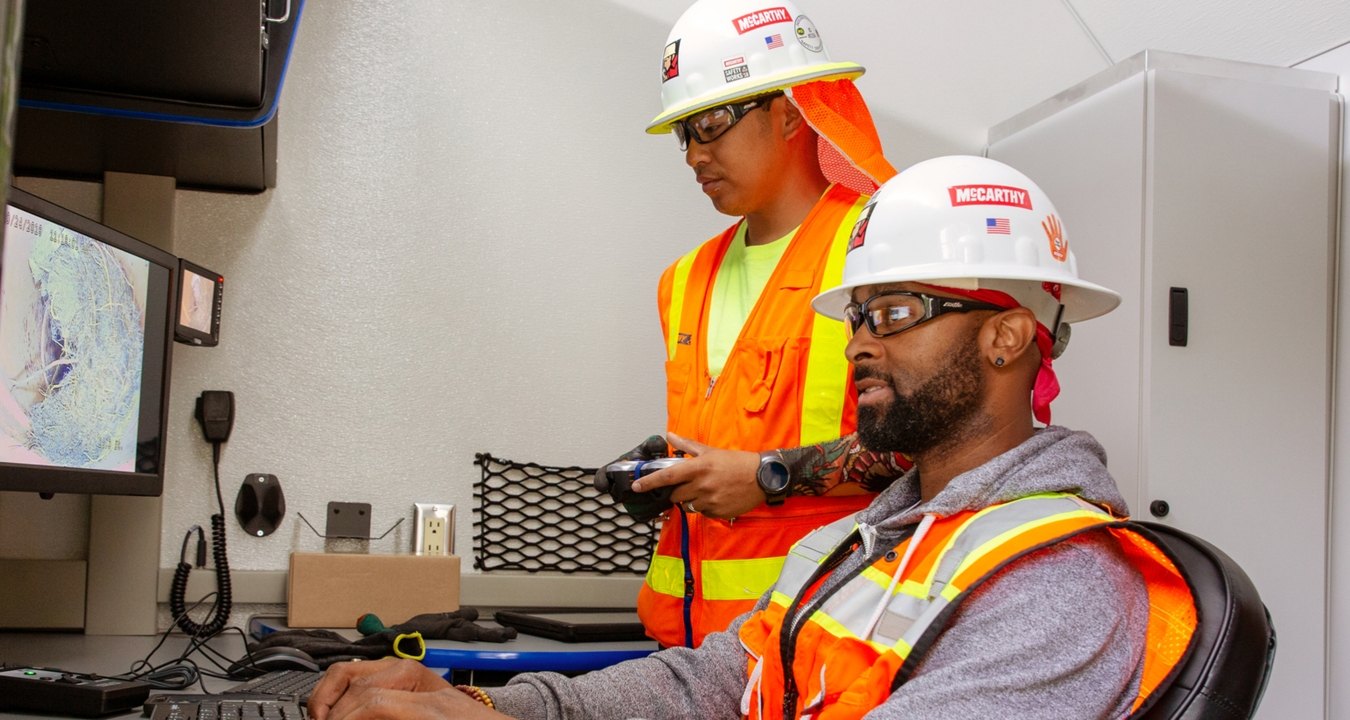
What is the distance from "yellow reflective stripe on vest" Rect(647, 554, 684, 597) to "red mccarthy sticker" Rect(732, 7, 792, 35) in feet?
3.03

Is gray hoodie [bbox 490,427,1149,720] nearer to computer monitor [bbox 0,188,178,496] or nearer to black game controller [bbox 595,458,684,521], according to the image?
black game controller [bbox 595,458,684,521]

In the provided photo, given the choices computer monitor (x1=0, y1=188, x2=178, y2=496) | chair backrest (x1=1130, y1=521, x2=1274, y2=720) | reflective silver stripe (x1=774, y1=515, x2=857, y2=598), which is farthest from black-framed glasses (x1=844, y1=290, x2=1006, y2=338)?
computer monitor (x1=0, y1=188, x2=178, y2=496)

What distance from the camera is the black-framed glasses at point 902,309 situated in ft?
4.80

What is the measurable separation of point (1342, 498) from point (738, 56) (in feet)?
6.03

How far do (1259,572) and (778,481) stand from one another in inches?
62.3

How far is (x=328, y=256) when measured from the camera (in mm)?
2768

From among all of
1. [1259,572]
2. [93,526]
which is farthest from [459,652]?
[1259,572]

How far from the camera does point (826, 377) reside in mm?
1920

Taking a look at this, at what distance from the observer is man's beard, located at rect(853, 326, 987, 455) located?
1459 millimetres

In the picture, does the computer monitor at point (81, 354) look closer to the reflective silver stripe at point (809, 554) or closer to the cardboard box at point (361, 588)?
the cardboard box at point (361, 588)

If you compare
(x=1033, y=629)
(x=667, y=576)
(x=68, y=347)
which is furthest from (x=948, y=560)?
(x=68, y=347)

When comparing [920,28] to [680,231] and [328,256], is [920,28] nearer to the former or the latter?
[680,231]

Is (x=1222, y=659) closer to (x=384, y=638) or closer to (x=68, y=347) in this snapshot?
(x=384, y=638)

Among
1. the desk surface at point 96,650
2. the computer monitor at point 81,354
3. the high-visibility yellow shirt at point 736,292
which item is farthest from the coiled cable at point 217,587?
the high-visibility yellow shirt at point 736,292
